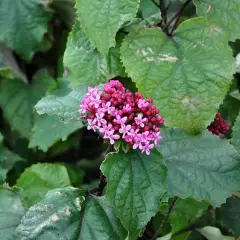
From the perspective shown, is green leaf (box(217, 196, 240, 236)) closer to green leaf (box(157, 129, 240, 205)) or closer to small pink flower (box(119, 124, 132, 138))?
green leaf (box(157, 129, 240, 205))

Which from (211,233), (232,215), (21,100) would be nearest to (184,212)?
(211,233)

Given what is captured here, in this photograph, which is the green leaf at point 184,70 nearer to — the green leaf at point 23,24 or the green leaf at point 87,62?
the green leaf at point 87,62

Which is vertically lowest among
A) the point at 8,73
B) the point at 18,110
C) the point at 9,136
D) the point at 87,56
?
the point at 9,136

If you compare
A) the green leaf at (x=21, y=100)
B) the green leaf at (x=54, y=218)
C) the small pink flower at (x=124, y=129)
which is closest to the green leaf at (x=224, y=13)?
the small pink flower at (x=124, y=129)

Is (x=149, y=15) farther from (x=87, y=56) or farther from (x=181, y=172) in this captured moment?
(x=181, y=172)

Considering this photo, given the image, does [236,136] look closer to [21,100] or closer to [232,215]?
[232,215]

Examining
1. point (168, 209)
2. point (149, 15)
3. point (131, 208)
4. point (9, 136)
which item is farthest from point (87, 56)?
point (9, 136)
